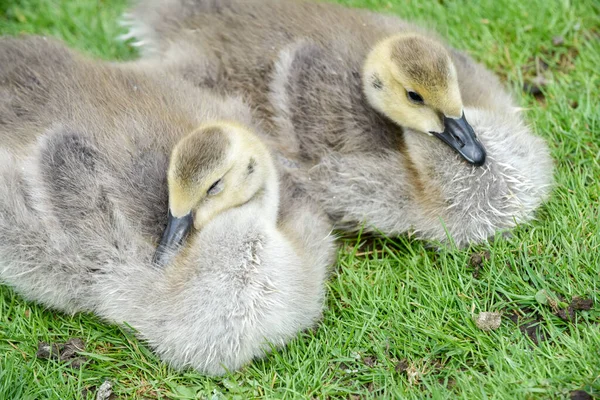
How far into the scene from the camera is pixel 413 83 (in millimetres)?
3295

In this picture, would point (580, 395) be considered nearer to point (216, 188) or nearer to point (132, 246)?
point (216, 188)

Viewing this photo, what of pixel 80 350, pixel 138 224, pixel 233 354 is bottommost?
pixel 80 350

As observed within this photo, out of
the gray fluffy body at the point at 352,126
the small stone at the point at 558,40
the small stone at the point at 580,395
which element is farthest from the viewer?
the small stone at the point at 558,40

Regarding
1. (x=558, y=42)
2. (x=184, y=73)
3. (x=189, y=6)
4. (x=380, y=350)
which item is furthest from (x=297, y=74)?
(x=558, y=42)

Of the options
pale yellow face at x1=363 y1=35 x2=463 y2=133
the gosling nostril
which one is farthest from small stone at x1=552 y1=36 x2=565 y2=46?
the gosling nostril

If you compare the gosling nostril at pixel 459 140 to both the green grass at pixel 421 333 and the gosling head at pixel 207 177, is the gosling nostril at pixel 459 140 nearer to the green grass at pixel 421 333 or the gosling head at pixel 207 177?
the green grass at pixel 421 333

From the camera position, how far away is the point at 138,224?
3.03 meters

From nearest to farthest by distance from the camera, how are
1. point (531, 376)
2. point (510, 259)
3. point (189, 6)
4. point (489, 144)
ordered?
point (531, 376), point (510, 259), point (489, 144), point (189, 6)

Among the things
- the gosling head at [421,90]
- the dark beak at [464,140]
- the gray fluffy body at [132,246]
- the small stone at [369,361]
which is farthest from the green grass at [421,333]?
the gosling head at [421,90]

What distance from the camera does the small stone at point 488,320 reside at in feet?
9.76

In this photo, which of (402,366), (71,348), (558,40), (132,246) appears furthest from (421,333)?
(558,40)

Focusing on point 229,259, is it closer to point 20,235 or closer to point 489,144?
point 20,235

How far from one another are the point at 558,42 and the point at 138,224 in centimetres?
257

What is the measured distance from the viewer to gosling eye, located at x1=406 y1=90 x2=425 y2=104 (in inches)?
131
